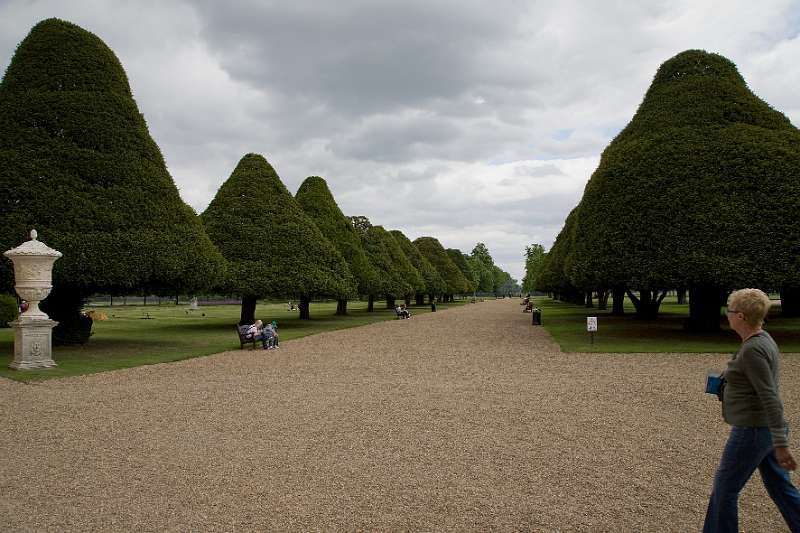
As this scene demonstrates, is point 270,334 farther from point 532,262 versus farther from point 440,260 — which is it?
point 532,262

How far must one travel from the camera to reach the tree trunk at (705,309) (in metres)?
23.9

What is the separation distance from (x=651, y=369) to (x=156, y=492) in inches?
455

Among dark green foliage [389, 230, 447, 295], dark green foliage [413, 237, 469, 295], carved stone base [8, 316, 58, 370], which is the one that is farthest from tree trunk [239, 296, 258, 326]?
dark green foliage [413, 237, 469, 295]

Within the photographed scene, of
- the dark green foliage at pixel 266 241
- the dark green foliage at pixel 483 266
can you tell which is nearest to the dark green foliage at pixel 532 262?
the dark green foliage at pixel 483 266

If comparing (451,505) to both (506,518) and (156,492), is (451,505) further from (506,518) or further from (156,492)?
(156,492)

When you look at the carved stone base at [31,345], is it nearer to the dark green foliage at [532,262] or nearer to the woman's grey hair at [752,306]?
the woman's grey hair at [752,306]

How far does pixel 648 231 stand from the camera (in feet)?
71.6

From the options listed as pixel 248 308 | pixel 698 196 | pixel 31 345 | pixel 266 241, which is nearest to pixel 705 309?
pixel 698 196

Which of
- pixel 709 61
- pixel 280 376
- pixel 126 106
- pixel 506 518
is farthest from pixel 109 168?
pixel 709 61

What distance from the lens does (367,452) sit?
276 inches

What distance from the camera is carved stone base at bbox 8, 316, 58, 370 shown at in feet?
45.9

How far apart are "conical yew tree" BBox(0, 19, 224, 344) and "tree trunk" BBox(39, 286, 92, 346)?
3 centimetres

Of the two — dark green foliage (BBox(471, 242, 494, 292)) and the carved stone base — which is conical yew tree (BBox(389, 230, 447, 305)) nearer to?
the carved stone base

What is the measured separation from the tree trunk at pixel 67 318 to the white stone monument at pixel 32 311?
506cm
